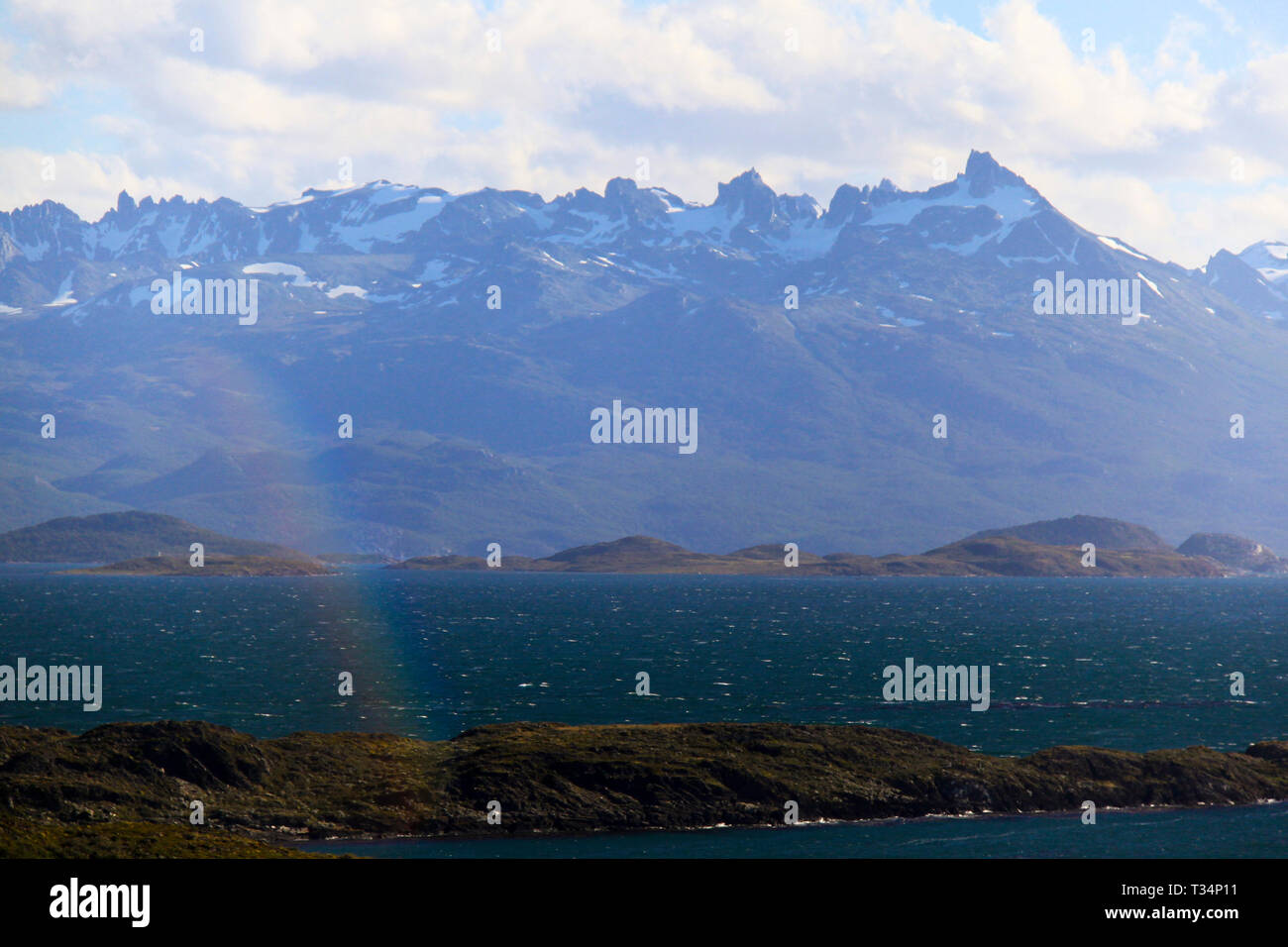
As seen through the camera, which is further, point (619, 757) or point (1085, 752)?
point (1085, 752)

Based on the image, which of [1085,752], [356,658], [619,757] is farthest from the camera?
[356,658]

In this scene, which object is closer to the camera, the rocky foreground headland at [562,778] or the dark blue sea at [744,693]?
the dark blue sea at [744,693]

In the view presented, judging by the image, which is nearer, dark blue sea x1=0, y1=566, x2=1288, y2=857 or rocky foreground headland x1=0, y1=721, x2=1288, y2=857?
dark blue sea x1=0, y1=566, x2=1288, y2=857

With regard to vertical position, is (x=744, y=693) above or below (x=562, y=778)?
below

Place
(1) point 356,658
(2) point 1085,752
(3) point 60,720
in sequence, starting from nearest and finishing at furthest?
(2) point 1085,752 < (3) point 60,720 < (1) point 356,658

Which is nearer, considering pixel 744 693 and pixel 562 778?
pixel 562 778
